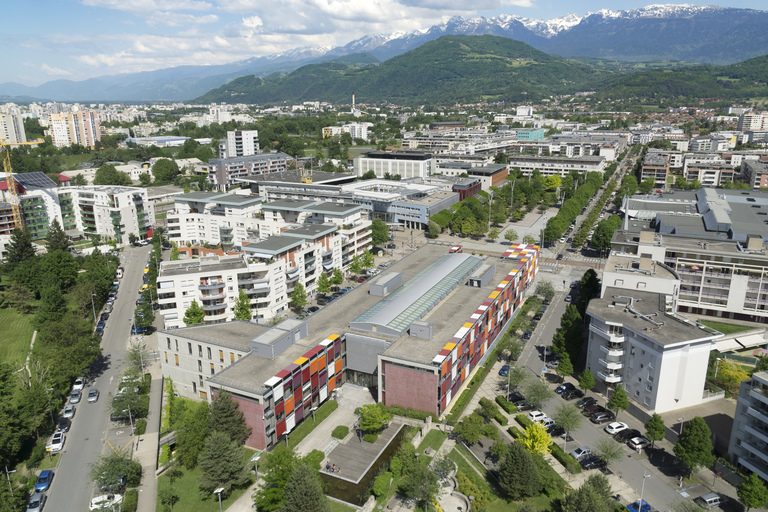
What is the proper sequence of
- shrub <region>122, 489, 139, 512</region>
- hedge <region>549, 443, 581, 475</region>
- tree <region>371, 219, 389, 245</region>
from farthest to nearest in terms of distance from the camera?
tree <region>371, 219, 389, 245</region>, hedge <region>549, 443, 581, 475</region>, shrub <region>122, 489, 139, 512</region>

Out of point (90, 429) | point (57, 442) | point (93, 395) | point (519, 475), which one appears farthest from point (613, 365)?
point (93, 395)

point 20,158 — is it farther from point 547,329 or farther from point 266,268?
point 547,329

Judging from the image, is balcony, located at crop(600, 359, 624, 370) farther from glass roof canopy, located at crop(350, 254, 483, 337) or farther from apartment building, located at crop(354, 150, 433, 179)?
apartment building, located at crop(354, 150, 433, 179)

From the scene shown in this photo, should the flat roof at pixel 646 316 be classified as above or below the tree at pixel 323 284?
above

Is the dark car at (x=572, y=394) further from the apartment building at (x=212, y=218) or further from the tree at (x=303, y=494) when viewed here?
the apartment building at (x=212, y=218)

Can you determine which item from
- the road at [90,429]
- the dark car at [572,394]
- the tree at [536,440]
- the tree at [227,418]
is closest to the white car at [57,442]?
the road at [90,429]

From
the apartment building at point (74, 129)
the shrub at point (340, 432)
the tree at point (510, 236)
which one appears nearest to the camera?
the shrub at point (340, 432)

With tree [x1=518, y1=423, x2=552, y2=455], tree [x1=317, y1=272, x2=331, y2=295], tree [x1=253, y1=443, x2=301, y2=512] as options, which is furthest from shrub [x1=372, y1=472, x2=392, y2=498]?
tree [x1=317, y1=272, x2=331, y2=295]
